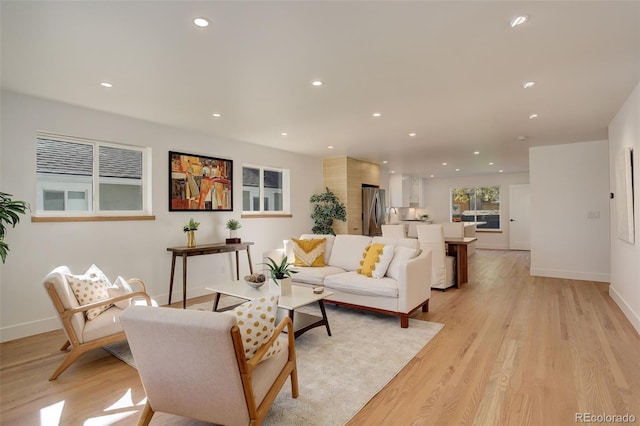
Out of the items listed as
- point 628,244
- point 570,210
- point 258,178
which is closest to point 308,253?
point 258,178

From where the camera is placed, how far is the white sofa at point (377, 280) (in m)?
3.58

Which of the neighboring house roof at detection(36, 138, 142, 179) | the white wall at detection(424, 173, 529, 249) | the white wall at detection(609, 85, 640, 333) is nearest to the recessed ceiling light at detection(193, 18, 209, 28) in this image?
the neighboring house roof at detection(36, 138, 142, 179)

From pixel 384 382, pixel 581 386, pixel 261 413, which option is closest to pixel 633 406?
pixel 581 386

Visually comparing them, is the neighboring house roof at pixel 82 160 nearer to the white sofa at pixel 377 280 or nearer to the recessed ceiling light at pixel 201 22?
the white sofa at pixel 377 280

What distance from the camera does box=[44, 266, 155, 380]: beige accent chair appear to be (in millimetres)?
2539

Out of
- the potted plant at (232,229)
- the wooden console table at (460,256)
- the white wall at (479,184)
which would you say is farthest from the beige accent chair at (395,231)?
the white wall at (479,184)

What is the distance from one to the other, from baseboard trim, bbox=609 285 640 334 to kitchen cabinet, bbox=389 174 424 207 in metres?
6.08

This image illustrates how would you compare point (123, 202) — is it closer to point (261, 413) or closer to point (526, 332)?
point (261, 413)

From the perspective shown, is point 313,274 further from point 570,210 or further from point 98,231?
point 570,210

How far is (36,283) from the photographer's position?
3541 mm

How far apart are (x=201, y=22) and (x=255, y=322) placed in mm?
1929

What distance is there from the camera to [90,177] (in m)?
4.06

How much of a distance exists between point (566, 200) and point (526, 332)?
387 centimetres

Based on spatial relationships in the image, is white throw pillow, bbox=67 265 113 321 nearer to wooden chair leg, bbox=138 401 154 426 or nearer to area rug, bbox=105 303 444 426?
area rug, bbox=105 303 444 426
